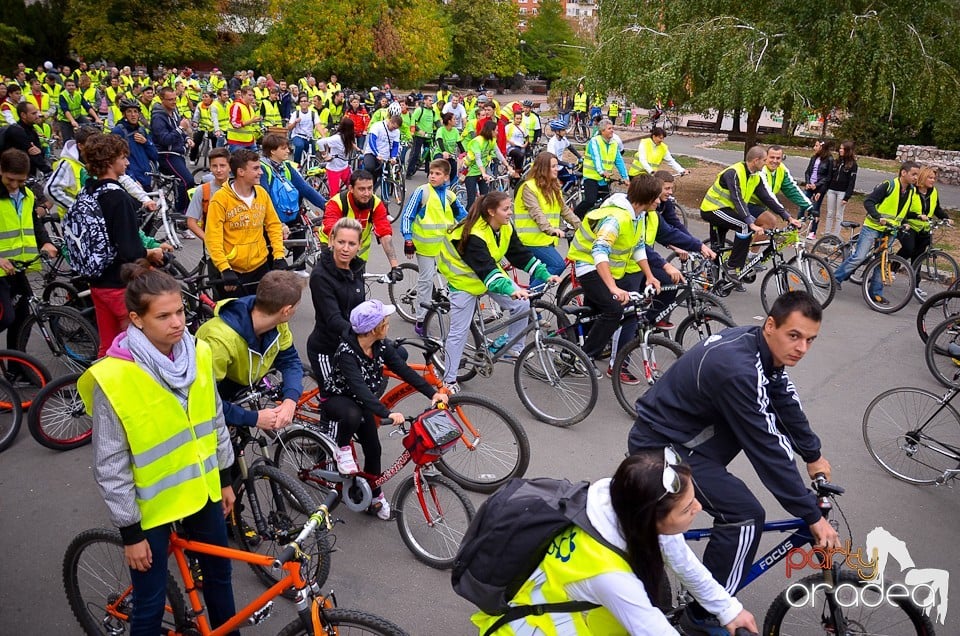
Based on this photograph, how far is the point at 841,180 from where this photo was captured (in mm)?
11617

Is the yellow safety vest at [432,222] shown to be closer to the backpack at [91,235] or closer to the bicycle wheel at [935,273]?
the backpack at [91,235]

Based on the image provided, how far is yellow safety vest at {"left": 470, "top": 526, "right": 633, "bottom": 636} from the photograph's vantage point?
7.45ft

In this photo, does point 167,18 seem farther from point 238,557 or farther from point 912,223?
point 238,557

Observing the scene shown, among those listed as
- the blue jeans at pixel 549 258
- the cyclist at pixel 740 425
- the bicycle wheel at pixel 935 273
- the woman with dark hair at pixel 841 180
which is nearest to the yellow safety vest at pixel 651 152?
the woman with dark hair at pixel 841 180

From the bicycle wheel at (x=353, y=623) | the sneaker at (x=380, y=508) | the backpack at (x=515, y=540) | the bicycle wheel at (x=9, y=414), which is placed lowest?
the sneaker at (x=380, y=508)

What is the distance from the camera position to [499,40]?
5069 cm

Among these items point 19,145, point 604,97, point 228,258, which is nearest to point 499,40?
point 604,97

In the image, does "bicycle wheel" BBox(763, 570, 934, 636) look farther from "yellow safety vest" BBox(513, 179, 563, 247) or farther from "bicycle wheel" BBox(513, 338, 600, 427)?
"yellow safety vest" BBox(513, 179, 563, 247)

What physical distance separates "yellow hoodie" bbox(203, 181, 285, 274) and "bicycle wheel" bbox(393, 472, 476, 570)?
121 inches

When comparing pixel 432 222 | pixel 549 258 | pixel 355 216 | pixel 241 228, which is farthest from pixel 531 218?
pixel 241 228

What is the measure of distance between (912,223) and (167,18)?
3770 centimetres

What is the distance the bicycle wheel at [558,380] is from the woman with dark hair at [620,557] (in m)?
3.66

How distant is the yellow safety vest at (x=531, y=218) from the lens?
312 inches

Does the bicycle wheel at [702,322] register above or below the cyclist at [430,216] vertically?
below
